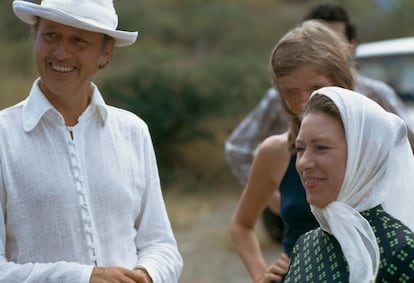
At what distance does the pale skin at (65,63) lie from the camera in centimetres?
305

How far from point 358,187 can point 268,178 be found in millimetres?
1176

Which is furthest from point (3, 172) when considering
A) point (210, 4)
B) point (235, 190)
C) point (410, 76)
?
point (210, 4)

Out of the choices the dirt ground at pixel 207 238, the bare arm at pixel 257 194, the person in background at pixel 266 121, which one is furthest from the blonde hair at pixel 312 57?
the dirt ground at pixel 207 238

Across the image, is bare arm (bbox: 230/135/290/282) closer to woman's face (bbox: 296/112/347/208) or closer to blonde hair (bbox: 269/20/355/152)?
blonde hair (bbox: 269/20/355/152)

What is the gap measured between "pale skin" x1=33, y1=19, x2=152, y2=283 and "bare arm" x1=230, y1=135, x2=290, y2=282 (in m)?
0.73

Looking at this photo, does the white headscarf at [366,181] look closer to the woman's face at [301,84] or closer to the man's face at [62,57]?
the woman's face at [301,84]

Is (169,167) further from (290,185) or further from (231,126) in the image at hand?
(290,185)

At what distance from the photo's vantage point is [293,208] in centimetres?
332

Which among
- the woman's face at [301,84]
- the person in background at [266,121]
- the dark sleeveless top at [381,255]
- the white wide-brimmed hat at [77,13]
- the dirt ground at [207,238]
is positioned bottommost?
the dirt ground at [207,238]

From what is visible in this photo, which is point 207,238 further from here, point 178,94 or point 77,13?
point 77,13

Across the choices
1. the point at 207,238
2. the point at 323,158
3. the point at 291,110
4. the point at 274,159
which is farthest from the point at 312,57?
the point at 207,238

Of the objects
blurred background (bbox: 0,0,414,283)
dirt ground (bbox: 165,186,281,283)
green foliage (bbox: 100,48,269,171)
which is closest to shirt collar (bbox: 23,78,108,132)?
dirt ground (bbox: 165,186,281,283)

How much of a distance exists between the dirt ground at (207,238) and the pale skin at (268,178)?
3548mm

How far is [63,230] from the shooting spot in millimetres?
2906
